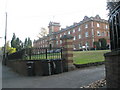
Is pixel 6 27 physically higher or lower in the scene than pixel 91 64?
higher

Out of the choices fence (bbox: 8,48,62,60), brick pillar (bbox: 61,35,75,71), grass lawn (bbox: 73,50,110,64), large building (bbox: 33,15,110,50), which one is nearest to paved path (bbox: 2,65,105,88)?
brick pillar (bbox: 61,35,75,71)

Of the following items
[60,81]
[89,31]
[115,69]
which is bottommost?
[60,81]

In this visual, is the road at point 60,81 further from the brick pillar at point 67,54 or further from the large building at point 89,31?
the large building at point 89,31

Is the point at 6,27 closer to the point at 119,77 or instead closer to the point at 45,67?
the point at 45,67

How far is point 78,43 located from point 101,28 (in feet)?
31.1

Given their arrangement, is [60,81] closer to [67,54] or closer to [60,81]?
[60,81]

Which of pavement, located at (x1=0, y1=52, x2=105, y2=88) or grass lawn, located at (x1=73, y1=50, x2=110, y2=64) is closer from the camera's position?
pavement, located at (x1=0, y1=52, x2=105, y2=88)

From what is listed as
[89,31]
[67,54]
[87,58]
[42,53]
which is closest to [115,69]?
[67,54]

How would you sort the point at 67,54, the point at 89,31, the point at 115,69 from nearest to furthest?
the point at 115,69
the point at 67,54
the point at 89,31

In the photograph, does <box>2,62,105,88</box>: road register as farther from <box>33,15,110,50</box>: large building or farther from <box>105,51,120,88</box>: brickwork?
<box>33,15,110,50</box>: large building

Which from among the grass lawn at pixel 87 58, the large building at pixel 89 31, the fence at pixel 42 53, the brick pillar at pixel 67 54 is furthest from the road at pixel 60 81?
the large building at pixel 89 31

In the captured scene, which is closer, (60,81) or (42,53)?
(60,81)

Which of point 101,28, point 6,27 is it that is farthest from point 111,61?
point 101,28

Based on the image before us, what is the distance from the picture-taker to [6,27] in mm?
20516
